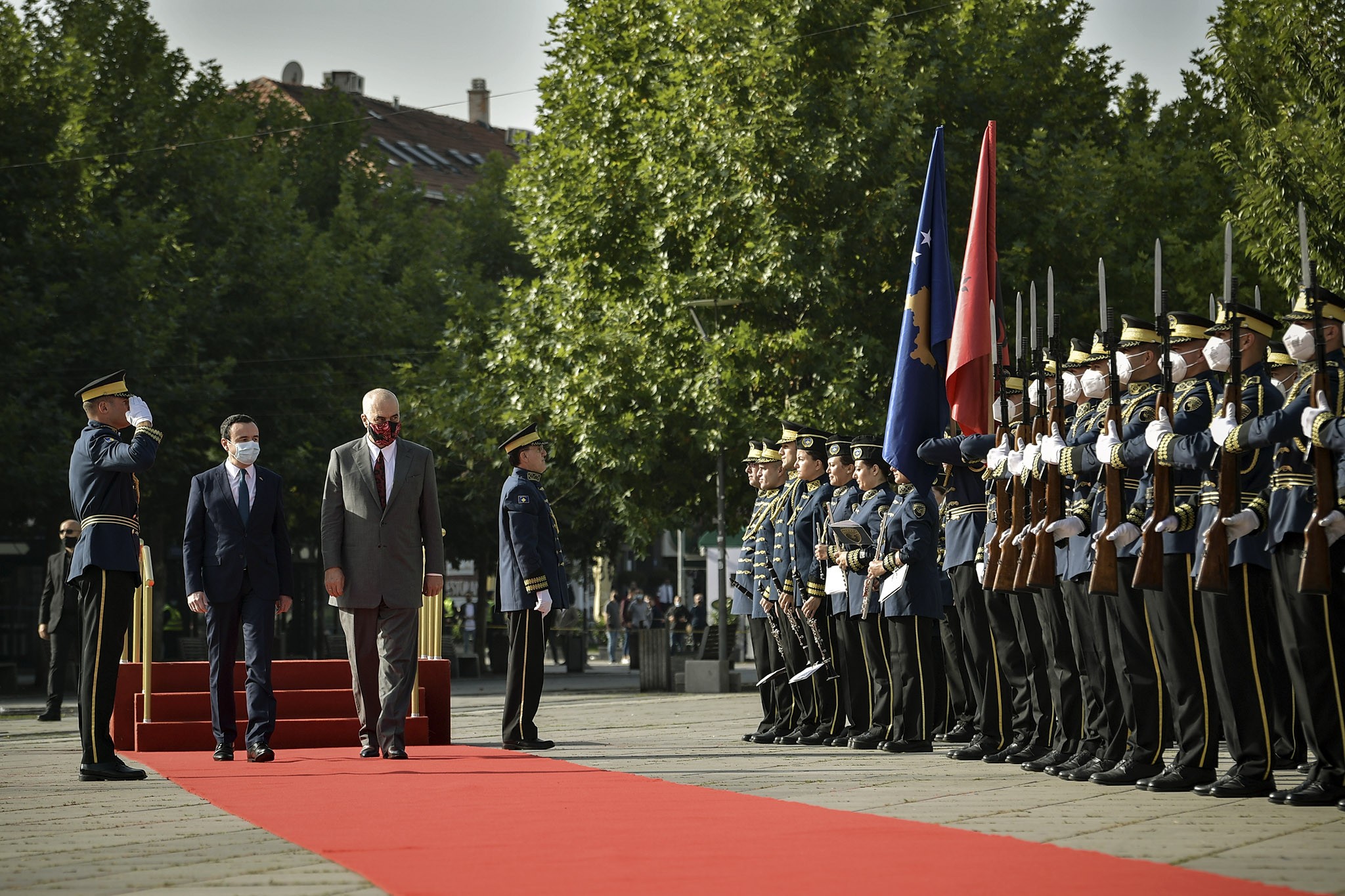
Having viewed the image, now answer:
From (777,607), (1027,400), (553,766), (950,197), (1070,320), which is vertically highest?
(950,197)

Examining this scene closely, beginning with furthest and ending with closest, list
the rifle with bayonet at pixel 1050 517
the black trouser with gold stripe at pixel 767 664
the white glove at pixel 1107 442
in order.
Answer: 1. the black trouser with gold stripe at pixel 767 664
2. the rifle with bayonet at pixel 1050 517
3. the white glove at pixel 1107 442

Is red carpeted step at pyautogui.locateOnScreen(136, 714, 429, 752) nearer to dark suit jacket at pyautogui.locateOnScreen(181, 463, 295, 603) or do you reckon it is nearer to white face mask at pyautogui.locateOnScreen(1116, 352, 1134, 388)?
dark suit jacket at pyautogui.locateOnScreen(181, 463, 295, 603)

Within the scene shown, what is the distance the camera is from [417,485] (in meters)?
11.2

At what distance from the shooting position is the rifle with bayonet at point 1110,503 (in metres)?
8.73

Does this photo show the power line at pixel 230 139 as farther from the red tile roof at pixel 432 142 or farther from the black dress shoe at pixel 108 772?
the red tile roof at pixel 432 142

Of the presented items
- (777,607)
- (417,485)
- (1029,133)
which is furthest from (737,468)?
(417,485)

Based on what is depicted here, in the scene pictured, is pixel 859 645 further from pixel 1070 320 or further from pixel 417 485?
pixel 1070 320

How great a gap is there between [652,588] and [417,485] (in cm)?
5782

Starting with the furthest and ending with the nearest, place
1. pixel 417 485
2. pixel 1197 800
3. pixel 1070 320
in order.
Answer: pixel 1070 320, pixel 417 485, pixel 1197 800

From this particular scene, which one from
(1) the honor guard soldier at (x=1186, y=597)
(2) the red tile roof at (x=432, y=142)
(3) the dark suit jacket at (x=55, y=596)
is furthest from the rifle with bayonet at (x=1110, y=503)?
(2) the red tile roof at (x=432, y=142)

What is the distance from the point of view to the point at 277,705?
12375mm

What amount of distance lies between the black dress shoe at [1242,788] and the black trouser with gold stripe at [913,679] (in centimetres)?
335

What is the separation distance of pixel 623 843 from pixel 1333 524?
10.6ft

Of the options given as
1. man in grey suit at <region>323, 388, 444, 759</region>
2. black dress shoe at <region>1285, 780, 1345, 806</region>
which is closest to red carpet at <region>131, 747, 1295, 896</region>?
man in grey suit at <region>323, 388, 444, 759</region>
